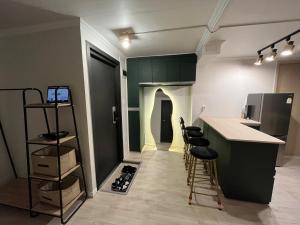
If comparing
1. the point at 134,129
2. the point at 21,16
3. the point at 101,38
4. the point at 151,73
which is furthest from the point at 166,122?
the point at 21,16

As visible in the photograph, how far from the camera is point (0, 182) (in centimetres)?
225

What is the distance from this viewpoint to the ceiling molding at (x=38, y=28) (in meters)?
1.79

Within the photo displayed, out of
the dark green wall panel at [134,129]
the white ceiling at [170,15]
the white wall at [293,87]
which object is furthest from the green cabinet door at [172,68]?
the white wall at [293,87]

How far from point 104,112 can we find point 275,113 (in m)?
3.36

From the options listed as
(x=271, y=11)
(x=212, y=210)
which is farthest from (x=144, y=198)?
(x=271, y=11)

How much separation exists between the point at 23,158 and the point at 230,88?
4.32m

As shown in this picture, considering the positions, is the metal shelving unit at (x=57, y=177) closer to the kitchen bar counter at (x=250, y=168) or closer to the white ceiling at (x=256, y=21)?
the kitchen bar counter at (x=250, y=168)

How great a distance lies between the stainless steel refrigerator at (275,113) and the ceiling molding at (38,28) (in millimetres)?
3542

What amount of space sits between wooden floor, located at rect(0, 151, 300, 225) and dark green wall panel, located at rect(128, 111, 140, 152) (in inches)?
48.8

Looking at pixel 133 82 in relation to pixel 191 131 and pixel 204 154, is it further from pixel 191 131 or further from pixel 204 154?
pixel 204 154

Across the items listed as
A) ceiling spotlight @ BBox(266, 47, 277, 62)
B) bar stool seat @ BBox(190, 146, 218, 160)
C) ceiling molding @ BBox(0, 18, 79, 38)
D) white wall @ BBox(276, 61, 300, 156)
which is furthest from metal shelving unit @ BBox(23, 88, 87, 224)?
white wall @ BBox(276, 61, 300, 156)

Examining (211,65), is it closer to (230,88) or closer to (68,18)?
(230,88)

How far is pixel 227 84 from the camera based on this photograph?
3586mm

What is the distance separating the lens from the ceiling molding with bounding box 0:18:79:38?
70.6 inches
